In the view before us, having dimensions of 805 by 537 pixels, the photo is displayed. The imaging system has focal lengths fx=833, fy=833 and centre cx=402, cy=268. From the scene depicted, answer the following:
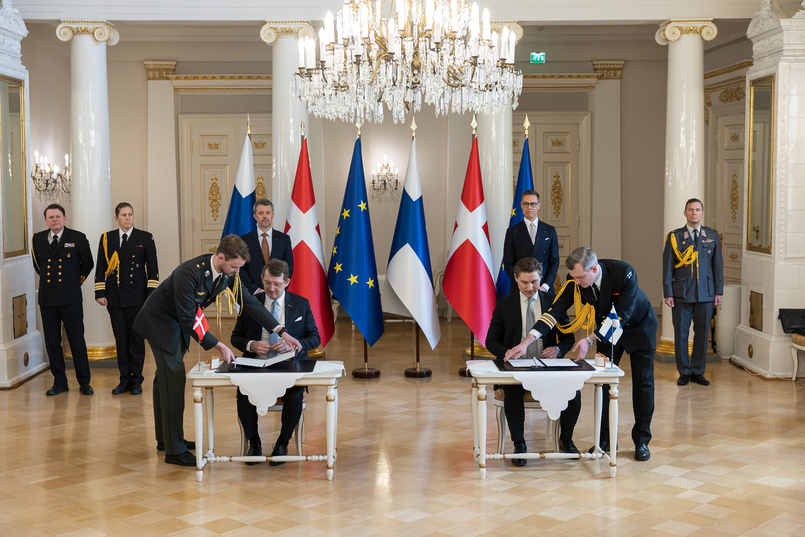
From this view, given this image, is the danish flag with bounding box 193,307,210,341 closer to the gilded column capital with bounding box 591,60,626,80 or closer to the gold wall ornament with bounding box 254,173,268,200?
the gold wall ornament with bounding box 254,173,268,200

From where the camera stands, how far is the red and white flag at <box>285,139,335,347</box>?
296 inches

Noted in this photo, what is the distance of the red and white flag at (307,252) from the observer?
751 centimetres

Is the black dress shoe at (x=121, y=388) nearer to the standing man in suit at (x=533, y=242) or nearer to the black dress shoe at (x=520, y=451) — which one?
the standing man in suit at (x=533, y=242)

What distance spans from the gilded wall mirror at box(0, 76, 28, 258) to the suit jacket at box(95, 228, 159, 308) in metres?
1.13

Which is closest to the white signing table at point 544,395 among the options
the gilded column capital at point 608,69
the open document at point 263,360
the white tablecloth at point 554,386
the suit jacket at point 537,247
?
the white tablecloth at point 554,386

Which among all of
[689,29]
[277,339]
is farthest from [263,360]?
[689,29]

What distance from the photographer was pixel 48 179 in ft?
34.0

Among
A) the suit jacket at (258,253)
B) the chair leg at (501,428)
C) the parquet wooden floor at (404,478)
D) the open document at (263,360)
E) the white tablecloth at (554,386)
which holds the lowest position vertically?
the parquet wooden floor at (404,478)

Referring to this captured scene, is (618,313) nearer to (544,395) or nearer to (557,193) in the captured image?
(544,395)

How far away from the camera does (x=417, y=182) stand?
772 cm

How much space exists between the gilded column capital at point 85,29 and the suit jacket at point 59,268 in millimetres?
2196

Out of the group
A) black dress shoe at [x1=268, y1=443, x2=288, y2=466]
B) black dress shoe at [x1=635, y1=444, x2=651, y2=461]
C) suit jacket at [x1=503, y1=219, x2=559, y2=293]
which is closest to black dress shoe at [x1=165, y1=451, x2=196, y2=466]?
black dress shoe at [x1=268, y1=443, x2=288, y2=466]

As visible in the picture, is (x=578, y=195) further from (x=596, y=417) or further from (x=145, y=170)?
(x=596, y=417)

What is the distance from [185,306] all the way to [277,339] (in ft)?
2.09
